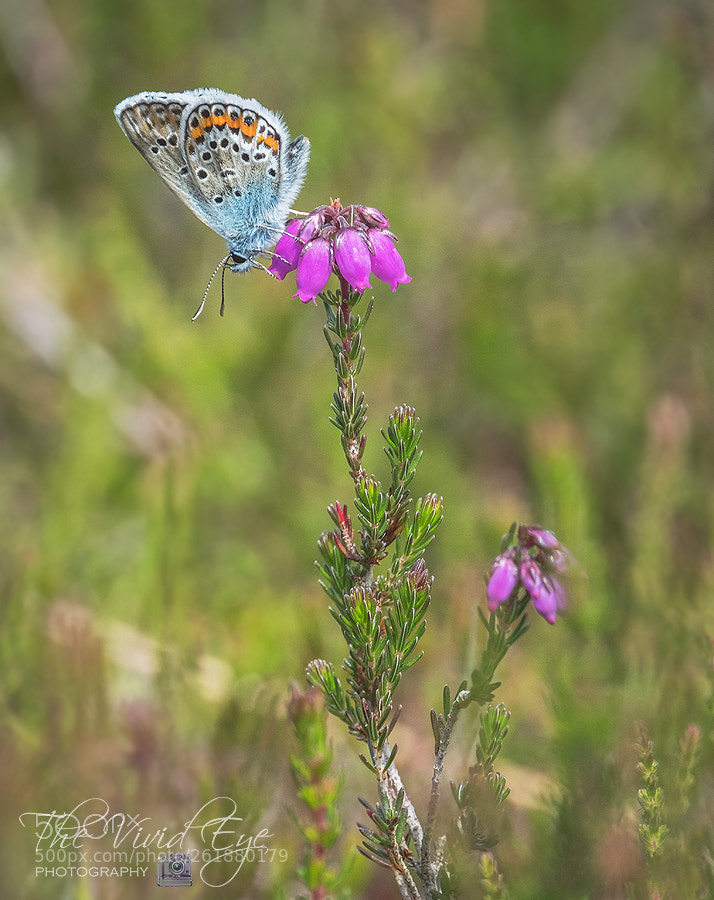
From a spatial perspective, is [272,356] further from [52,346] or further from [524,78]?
[524,78]

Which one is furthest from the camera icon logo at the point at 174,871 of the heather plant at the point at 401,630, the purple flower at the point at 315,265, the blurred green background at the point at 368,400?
the purple flower at the point at 315,265

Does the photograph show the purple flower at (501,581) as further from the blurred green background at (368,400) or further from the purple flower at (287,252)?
the purple flower at (287,252)

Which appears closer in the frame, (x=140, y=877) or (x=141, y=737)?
(x=140, y=877)

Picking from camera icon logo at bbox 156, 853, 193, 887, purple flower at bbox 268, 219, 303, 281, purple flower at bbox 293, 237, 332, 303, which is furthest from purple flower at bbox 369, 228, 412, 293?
camera icon logo at bbox 156, 853, 193, 887

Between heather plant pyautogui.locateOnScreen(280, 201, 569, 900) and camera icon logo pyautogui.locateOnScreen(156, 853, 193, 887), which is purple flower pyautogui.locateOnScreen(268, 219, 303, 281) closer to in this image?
heather plant pyautogui.locateOnScreen(280, 201, 569, 900)

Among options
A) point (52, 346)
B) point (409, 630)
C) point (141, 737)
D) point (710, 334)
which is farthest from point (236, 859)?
point (52, 346)

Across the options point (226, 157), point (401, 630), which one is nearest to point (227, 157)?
point (226, 157)
